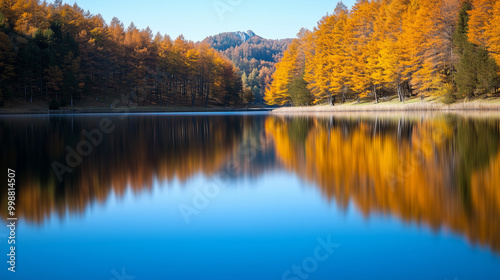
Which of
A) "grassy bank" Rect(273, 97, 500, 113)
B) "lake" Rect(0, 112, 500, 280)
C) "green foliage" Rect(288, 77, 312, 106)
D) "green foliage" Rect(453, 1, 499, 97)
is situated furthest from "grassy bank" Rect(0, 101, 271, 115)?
"lake" Rect(0, 112, 500, 280)

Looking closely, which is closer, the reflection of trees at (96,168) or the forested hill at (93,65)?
the reflection of trees at (96,168)

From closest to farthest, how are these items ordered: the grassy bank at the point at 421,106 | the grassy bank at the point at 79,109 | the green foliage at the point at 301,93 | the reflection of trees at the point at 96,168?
the reflection of trees at the point at 96,168 → the grassy bank at the point at 421,106 → the grassy bank at the point at 79,109 → the green foliage at the point at 301,93

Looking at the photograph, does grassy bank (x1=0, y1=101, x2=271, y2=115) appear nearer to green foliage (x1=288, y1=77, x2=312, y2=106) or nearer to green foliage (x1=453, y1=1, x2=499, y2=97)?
Answer: green foliage (x1=288, y1=77, x2=312, y2=106)

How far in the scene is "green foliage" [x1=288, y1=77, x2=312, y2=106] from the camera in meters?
54.2

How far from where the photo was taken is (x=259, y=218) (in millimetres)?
5559

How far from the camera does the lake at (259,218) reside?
3939 mm

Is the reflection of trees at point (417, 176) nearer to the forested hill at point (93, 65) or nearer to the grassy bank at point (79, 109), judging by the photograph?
the grassy bank at point (79, 109)

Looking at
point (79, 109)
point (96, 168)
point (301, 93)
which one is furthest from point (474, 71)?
point (79, 109)

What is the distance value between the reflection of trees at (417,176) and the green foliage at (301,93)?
39.8 meters

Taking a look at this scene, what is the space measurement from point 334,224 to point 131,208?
3.05 m

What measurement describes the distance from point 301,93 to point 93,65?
38859mm

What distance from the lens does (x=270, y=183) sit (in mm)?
8133

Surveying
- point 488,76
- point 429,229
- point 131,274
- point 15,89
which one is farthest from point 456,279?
point 15,89

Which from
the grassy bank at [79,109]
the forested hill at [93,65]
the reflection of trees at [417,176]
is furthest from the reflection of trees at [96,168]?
the forested hill at [93,65]
